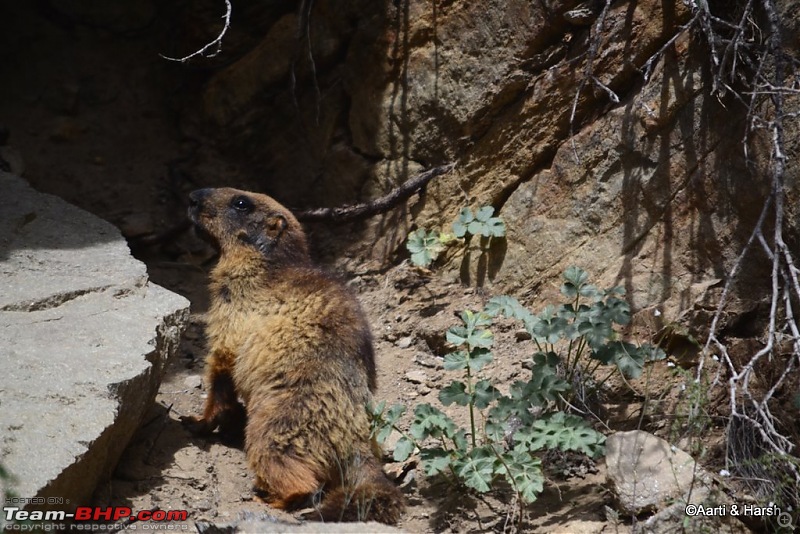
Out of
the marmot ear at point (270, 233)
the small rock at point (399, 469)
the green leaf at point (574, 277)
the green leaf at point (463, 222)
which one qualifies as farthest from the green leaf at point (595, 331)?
the marmot ear at point (270, 233)

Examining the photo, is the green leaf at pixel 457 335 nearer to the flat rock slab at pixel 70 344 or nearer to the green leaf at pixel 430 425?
A: the green leaf at pixel 430 425

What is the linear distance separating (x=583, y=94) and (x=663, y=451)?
2.92 m

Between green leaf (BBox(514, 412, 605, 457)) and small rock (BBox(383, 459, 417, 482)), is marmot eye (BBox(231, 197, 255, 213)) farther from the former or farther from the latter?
green leaf (BBox(514, 412, 605, 457))

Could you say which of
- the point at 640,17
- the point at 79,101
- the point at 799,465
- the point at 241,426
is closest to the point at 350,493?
the point at 241,426

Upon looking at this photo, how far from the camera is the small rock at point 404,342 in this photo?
7.09 meters

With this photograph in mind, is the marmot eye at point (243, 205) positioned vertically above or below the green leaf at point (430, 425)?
above

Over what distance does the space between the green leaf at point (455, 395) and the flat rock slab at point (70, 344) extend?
1842 mm

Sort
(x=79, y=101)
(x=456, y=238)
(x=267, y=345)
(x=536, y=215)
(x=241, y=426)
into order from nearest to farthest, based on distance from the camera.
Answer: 1. (x=267, y=345)
2. (x=241, y=426)
3. (x=536, y=215)
4. (x=456, y=238)
5. (x=79, y=101)

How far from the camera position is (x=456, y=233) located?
22.9ft

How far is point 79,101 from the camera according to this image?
9016mm

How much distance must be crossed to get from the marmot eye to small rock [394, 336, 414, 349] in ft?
5.59

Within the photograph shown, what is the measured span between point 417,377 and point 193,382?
1882 millimetres

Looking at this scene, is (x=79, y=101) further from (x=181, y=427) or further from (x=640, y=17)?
(x=640, y=17)

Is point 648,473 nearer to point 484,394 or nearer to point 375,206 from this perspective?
point 484,394
